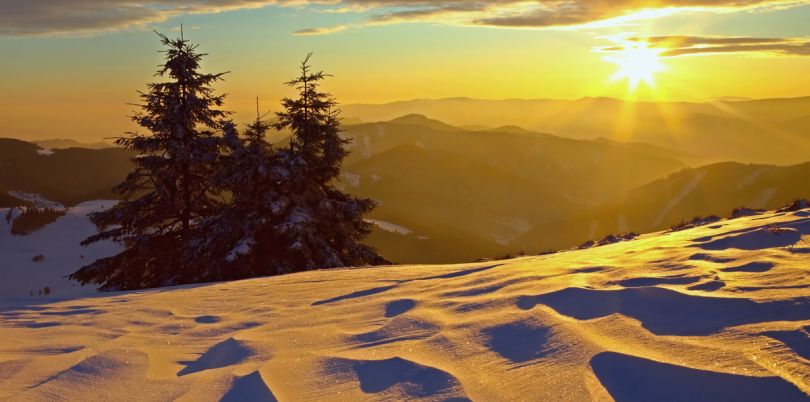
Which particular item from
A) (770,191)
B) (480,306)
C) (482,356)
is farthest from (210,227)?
(770,191)

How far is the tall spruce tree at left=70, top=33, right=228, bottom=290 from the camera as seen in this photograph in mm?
17000

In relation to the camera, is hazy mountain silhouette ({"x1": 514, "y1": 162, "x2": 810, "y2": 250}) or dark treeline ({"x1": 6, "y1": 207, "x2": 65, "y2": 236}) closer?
dark treeline ({"x1": 6, "y1": 207, "x2": 65, "y2": 236})

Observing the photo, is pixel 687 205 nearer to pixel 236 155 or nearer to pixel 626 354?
pixel 236 155

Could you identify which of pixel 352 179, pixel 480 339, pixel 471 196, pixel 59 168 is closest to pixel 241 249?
pixel 480 339

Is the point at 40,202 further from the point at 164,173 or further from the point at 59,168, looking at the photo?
the point at 59,168

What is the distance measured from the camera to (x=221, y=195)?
17.3 m

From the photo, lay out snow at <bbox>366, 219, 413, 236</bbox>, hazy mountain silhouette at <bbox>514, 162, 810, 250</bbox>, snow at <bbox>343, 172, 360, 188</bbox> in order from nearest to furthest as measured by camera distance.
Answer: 1. snow at <bbox>366, 219, 413, 236</bbox>
2. hazy mountain silhouette at <bbox>514, 162, 810, 250</bbox>
3. snow at <bbox>343, 172, 360, 188</bbox>

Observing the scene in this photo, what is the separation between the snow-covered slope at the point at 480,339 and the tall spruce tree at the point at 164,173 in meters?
11.7

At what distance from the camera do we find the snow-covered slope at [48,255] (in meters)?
21.5

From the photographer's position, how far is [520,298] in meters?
4.56

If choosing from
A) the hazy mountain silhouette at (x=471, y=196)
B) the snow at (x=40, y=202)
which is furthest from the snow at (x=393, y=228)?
the snow at (x=40, y=202)

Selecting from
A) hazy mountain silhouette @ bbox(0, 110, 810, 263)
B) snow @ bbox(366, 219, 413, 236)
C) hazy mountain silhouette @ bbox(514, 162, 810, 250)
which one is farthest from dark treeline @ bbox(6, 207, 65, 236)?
hazy mountain silhouette @ bbox(514, 162, 810, 250)

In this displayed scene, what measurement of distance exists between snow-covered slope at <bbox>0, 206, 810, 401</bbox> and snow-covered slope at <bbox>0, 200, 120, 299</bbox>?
1736cm

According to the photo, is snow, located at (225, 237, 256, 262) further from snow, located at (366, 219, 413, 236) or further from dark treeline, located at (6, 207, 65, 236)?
snow, located at (366, 219, 413, 236)
